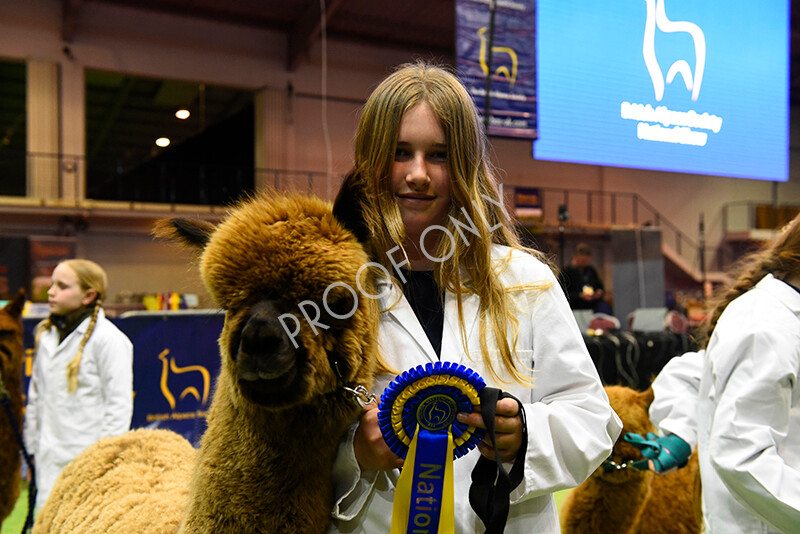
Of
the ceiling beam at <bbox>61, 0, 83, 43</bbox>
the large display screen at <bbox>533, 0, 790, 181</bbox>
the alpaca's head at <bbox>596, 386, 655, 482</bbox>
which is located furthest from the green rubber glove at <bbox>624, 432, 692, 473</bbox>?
the ceiling beam at <bbox>61, 0, 83, 43</bbox>

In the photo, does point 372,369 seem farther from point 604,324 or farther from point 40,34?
point 40,34

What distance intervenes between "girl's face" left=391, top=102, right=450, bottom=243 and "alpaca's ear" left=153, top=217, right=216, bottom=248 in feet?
1.20

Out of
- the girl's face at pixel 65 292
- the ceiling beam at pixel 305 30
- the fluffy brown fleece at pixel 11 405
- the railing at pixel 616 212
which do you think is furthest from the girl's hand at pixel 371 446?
the railing at pixel 616 212

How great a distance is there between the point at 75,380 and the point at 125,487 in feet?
5.48

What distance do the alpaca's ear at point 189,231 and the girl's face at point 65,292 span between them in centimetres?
263

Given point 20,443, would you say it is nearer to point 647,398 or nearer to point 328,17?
point 647,398

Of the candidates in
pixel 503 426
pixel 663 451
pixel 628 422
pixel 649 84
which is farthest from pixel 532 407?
pixel 649 84

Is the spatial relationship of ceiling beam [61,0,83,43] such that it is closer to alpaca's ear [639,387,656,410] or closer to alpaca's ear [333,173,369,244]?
alpaca's ear [639,387,656,410]

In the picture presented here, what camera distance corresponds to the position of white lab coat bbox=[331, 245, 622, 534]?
1069mm

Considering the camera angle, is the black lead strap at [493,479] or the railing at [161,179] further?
the railing at [161,179]

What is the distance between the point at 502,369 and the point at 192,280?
636 millimetres

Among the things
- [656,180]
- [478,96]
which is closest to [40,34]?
[478,96]

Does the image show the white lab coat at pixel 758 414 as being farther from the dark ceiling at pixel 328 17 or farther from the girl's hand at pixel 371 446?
the dark ceiling at pixel 328 17

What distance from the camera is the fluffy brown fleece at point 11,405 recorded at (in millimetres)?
2803
